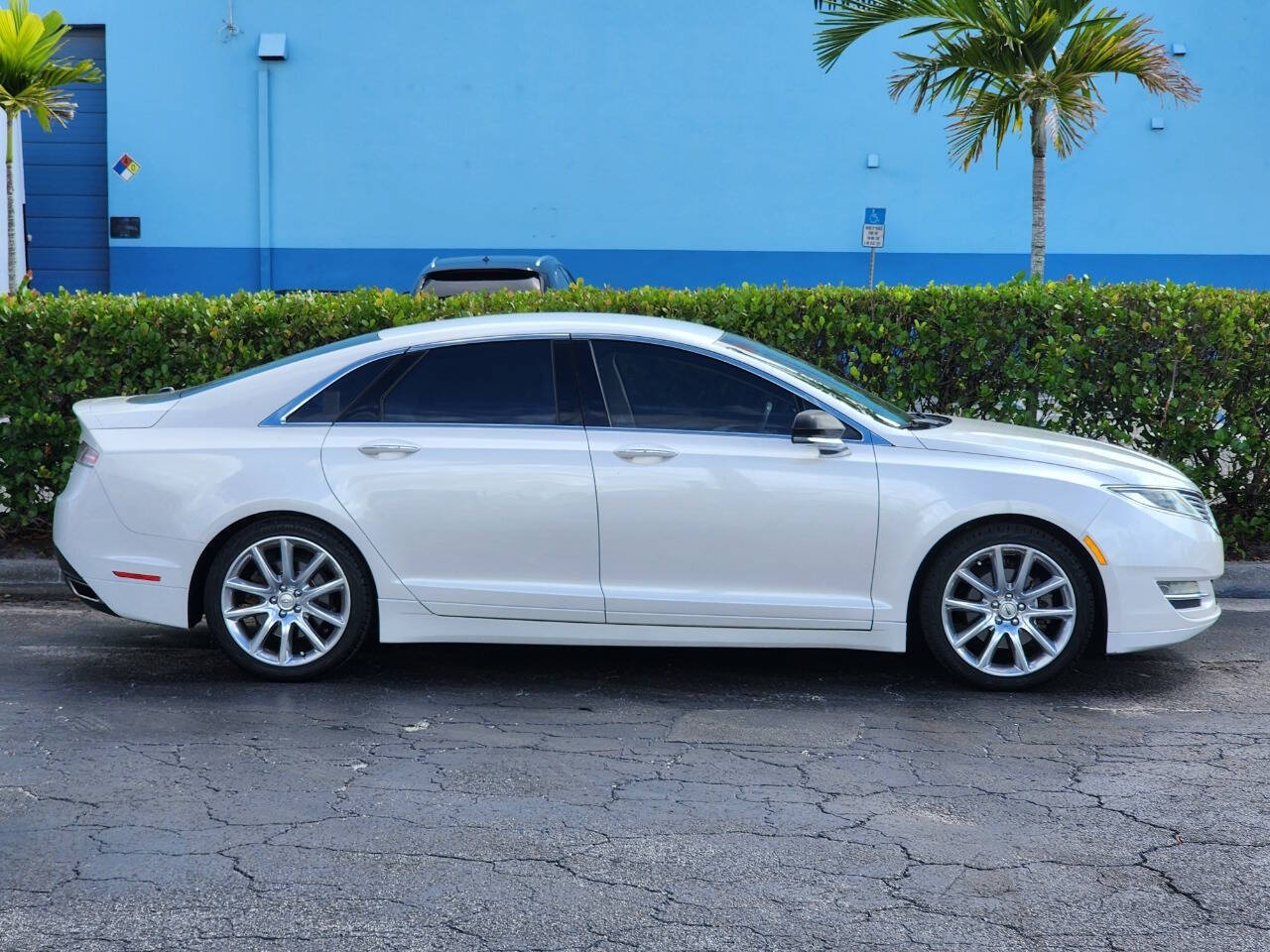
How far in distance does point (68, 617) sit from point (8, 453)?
1599 mm

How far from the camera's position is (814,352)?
28.9ft

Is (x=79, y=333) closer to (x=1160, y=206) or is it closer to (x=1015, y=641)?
(x=1015, y=641)

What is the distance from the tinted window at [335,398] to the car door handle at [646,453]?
1.11 metres

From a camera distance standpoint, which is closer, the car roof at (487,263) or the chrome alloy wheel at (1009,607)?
the chrome alloy wheel at (1009,607)

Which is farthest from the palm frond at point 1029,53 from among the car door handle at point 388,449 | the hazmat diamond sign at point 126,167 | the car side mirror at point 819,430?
the hazmat diamond sign at point 126,167

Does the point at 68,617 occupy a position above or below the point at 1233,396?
below

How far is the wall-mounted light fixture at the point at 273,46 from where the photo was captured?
20438 millimetres

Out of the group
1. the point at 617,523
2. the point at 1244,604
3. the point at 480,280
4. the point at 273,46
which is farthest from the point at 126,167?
the point at 1244,604

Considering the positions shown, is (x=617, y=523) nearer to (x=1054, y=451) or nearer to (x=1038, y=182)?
(x=1054, y=451)

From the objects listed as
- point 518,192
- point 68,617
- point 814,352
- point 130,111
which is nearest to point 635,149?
point 518,192

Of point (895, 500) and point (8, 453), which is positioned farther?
point (8, 453)

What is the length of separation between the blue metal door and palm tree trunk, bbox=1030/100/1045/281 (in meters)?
13.9

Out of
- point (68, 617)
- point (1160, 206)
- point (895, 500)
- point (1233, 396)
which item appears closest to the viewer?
point (895, 500)

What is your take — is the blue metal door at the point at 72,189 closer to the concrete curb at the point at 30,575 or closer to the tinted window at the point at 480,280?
the tinted window at the point at 480,280
